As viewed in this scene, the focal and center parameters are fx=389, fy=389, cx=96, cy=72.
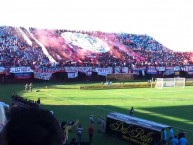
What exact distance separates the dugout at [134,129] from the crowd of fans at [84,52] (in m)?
38.7

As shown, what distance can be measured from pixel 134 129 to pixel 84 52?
5471 centimetres

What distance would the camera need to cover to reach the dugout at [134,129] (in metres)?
20.3

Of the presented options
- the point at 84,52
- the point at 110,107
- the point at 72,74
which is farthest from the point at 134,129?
the point at 84,52

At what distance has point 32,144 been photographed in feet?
6.89

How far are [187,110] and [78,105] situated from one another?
386 inches

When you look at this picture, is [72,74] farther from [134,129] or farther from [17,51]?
[134,129]

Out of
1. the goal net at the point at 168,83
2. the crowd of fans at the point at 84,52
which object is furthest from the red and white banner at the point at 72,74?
the goal net at the point at 168,83

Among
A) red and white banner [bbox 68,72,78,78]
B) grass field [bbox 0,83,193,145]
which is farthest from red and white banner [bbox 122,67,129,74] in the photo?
grass field [bbox 0,83,193,145]

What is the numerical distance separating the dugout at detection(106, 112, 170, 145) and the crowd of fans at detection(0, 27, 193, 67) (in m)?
38.7

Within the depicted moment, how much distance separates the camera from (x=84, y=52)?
7588 cm

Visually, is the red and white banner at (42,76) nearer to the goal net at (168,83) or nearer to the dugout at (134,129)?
the goal net at (168,83)

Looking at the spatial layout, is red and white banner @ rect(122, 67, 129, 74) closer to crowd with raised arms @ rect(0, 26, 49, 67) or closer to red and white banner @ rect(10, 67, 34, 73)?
crowd with raised arms @ rect(0, 26, 49, 67)

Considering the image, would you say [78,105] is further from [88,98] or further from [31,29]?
[31,29]

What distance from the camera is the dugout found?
66.7 ft
